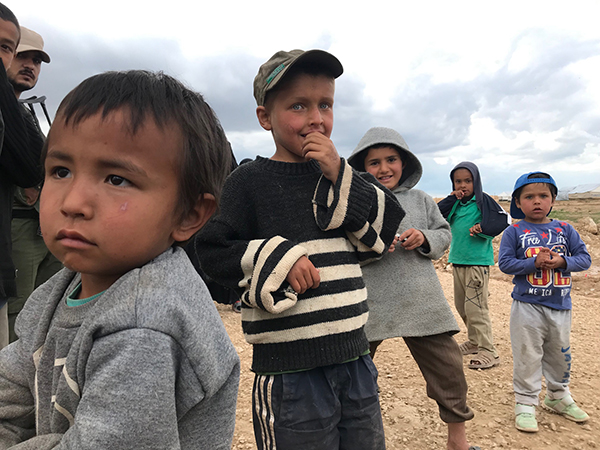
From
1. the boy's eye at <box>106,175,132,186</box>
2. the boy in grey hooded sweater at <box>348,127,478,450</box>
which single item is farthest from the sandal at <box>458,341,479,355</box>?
the boy's eye at <box>106,175,132,186</box>

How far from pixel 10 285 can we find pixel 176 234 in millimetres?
1533

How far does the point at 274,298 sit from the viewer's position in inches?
58.0

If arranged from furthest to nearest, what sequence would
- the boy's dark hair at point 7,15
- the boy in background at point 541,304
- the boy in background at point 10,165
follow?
the boy in background at point 541,304
the boy's dark hair at point 7,15
the boy in background at point 10,165

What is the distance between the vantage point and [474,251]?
433 cm

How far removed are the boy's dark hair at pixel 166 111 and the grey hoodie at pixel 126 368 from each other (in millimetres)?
182

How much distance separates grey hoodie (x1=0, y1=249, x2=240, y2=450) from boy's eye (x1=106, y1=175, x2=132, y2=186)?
0.58 feet

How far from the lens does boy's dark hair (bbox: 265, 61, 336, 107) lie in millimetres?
1656

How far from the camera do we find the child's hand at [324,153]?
155cm

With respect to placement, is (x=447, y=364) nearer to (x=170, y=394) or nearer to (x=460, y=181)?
(x=170, y=394)

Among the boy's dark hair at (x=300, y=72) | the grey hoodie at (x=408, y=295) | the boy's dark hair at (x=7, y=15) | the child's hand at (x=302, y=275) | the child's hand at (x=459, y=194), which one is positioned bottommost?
the grey hoodie at (x=408, y=295)

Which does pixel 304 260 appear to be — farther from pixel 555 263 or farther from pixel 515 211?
pixel 515 211

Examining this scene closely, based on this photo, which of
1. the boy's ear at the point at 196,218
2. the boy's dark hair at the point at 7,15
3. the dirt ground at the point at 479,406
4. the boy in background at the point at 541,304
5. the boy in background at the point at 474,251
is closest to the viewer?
the boy's ear at the point at 196,218

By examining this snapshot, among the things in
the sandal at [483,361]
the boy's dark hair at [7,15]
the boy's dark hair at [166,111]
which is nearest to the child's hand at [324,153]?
the boy's dark hair at [166,111]

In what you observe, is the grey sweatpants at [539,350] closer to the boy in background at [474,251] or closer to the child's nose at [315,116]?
the boy in background at [474,251]
